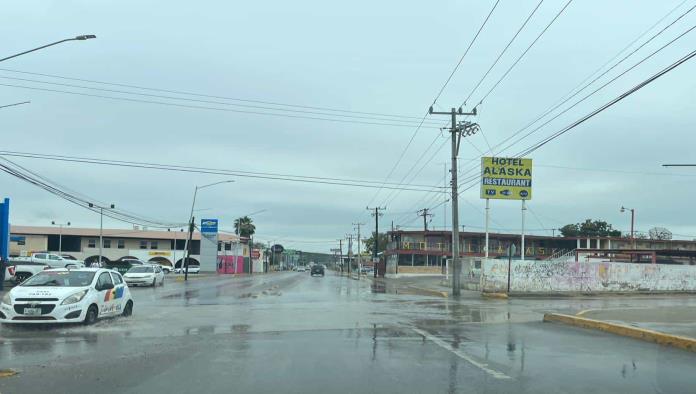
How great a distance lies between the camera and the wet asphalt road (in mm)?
8234

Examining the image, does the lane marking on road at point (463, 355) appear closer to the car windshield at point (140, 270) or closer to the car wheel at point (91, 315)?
the car wheel at point (91, 315)

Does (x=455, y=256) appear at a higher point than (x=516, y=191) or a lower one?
lower

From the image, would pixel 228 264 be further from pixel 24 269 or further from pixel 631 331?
pixel 631 331

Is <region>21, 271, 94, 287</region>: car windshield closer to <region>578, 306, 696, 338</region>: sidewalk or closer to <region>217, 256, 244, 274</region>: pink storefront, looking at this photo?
<region>578, 306, 696, 338</region>: sidewalk

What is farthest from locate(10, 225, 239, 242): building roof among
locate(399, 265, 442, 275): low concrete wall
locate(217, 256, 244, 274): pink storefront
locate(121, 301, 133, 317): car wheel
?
locate(121, 301, 133, 317): car wheel

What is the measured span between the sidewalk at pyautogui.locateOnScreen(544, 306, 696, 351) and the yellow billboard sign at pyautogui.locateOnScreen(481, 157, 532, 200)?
18004mm

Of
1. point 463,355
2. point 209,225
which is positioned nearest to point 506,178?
point 463,355

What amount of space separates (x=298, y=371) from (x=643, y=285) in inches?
1366

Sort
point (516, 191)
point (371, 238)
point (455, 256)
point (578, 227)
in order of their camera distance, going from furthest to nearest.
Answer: point (371, 238)
point (578, 227)
point (516, 191)
point (455, 256)

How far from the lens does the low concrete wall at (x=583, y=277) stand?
3500cm

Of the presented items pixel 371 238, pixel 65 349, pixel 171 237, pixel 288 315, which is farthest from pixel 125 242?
pixel 65 349

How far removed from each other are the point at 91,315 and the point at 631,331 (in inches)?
504

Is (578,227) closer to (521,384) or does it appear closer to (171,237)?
(171,237)

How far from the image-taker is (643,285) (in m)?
38.1
